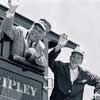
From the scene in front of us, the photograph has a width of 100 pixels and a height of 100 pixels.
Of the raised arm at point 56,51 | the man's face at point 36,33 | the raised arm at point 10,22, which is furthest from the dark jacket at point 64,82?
the raised arm at point 10,22

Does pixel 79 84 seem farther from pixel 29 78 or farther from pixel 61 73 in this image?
pixel 29 78

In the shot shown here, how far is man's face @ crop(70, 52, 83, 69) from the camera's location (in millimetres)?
9188

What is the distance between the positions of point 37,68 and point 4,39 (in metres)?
0.82

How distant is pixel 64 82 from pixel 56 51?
62 centimetres

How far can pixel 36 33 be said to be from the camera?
8328 millimetres

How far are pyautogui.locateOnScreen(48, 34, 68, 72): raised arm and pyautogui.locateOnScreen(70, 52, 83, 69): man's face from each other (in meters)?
0.33

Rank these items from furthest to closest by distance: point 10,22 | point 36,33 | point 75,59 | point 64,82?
point 75,59 → point 64,82 → point 36,33 → point 10,22

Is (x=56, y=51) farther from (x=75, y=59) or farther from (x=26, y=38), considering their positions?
(x=26, y=38)

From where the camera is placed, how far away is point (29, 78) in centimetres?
823

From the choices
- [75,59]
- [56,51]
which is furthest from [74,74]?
[56,51]

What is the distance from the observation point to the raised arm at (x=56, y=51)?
9023 mm

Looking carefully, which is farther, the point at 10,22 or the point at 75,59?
the point at 75,59

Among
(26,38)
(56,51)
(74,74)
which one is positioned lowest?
(74,74)

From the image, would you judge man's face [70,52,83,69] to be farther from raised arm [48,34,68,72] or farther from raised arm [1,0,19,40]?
raised arm [1,0,19,40]
